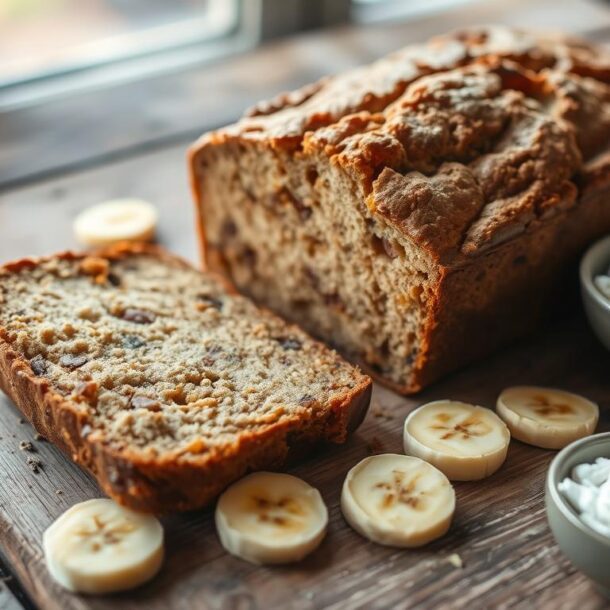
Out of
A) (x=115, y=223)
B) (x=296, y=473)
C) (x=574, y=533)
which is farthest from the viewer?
(x=115, y=223)

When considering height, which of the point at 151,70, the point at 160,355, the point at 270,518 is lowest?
the point at 270,518

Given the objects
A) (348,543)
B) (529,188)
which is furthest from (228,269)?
(348,543)

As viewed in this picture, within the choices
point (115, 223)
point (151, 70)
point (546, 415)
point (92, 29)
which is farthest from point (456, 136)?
point (92, 29)

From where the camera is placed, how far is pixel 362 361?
3.61 metres

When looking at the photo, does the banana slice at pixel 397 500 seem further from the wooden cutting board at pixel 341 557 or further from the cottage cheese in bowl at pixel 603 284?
the cottage cheese in bowl at pixel 603 284

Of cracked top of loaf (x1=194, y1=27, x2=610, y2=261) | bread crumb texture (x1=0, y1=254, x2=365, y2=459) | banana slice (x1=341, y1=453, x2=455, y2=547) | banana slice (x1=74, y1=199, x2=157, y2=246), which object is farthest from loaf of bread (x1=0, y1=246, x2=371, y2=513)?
cracked top of loaf (x1=194, y1=27, x2=610, y2=261)

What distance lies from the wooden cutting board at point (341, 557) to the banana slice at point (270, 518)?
0.18 ft

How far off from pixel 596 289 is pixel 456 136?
2.40 ft

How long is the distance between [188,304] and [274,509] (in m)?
1.08

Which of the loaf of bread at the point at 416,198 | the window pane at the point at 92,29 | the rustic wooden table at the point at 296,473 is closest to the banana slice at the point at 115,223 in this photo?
the rustic wooden table at the point at 296,473

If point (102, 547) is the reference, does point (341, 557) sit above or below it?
below

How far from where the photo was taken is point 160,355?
3.16m

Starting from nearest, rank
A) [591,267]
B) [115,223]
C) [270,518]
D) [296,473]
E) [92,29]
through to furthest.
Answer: [270,518], [296,473], [591,267], [115,223], [92,29]

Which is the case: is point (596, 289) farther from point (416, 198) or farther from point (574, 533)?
point (574, 533)
